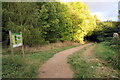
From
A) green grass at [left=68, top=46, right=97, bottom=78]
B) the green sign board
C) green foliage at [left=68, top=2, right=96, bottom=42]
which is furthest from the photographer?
green foliage at [left=68, top=2, right=96, bottom=42]

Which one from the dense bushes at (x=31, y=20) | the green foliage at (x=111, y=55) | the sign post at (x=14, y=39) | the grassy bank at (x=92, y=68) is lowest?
the grassy bank at (x=92, y=68)

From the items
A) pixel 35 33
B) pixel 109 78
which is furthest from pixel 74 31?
pixel 109 78

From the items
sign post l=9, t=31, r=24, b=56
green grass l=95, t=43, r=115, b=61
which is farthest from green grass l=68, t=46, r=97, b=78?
sign post l=9, t=31, r=24, b=56

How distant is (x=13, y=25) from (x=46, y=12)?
5.04 metres

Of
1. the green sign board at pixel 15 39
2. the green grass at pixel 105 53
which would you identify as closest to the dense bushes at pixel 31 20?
the green sign board at pixel 15 39

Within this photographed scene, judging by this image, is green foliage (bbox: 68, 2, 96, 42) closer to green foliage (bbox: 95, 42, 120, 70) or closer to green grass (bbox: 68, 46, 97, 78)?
green foliage (bbox: 95, 42, 120, 70)

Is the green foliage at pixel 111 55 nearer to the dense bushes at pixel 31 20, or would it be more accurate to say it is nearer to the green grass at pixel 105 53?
the green grass at pixel 105 53

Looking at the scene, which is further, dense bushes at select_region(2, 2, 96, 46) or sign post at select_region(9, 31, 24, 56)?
dense bushes at select_region(2, 2, 96, 46)

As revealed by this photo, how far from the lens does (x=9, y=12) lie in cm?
1046

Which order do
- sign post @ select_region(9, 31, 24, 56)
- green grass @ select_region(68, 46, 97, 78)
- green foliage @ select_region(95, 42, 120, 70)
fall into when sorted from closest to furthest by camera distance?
green grass @ select_region(68, 46, 97, 78), sign post @ select_region(9, 31, 24, 56), green foliage @ select_region(95, 42, 120, 70)

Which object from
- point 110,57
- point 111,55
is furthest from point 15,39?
point 111,55

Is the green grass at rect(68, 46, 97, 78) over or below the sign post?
below

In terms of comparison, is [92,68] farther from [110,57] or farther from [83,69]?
[110,57]

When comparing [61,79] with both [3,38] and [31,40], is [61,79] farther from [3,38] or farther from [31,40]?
[3,38]
